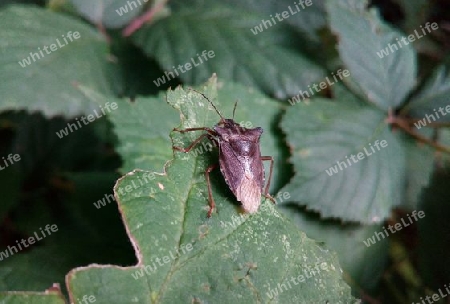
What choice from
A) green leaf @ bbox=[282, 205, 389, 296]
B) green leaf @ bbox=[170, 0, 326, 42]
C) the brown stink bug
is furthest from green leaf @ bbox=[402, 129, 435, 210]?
the brown stink bug

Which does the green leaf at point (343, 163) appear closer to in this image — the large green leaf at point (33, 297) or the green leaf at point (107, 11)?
the green leaf at point (107, 11)

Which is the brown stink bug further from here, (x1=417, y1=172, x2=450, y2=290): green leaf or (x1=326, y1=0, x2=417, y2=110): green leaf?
(x1=417, y1=172, x2=450, y2=290): green leaf

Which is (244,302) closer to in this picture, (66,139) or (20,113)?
A: (66,139)

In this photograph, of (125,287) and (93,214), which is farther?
(93,214)

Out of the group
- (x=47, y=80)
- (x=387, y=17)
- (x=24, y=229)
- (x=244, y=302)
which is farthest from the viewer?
(x=387, y=17)

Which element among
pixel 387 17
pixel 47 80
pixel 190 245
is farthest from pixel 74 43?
pixel 387 17

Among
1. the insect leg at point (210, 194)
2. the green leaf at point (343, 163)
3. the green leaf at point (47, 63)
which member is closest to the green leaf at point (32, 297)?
the insect leg at point (210, 194)

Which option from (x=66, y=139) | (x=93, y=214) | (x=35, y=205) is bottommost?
(x=93, y=214)
